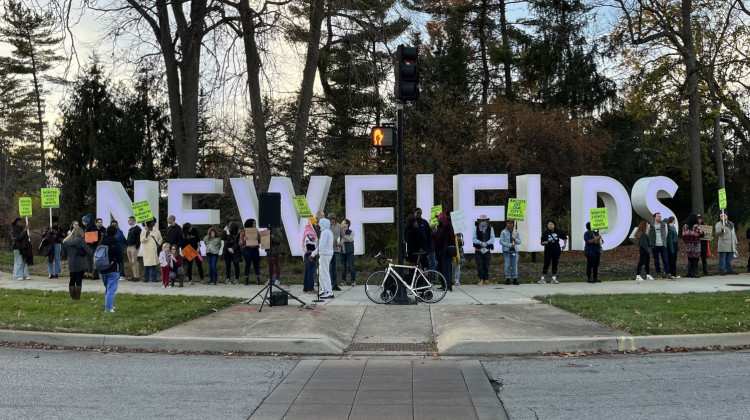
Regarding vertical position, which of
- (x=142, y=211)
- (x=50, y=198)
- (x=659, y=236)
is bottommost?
(x=659, y=236)

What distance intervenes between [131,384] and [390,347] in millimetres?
3544

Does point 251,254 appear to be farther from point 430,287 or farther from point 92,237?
point 430,287

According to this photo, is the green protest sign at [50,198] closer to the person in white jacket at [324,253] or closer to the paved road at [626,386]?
the person in white jacket at [324,253]

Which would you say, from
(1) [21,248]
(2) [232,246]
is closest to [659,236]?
(2) [232,246]

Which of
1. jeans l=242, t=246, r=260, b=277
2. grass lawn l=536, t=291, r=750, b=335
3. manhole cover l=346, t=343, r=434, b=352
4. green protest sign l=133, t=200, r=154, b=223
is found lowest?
manhole cover l=346, t=343, r=434, b=352

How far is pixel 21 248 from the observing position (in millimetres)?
17688

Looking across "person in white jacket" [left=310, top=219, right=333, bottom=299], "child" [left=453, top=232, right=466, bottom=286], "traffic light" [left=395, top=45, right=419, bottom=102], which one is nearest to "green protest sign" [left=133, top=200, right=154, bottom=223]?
"person in white jacket" [left=310, top=219, right=333, bottom=299]

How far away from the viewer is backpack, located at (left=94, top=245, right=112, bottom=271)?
10.9 meters

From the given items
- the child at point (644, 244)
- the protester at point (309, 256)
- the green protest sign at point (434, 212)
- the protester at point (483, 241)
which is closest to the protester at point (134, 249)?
the protester at point (309, 256)

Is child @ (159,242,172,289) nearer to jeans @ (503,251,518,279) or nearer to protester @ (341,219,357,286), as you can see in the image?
protester @ (341,219,357,286)

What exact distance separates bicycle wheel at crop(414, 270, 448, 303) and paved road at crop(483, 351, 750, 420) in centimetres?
441

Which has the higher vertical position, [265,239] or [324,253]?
[265,239]

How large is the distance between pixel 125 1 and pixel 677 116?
22272mm

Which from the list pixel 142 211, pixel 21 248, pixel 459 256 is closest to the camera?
pixel 459 256
